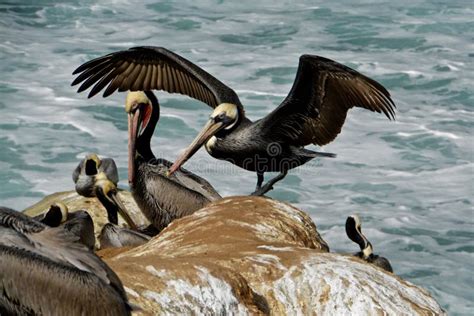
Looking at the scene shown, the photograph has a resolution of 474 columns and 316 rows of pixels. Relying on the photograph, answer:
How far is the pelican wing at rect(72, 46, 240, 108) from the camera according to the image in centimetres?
853

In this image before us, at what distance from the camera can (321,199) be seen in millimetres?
12906

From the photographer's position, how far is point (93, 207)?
8312mm

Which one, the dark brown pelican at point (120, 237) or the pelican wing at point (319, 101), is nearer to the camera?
the dark brown pelican at point (120, 237)

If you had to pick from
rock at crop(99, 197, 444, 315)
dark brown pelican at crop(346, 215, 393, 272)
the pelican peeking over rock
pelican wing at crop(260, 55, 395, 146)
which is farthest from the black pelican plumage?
rock at crop(99, 197, 444, 315)

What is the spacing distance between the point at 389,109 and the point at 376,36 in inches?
437

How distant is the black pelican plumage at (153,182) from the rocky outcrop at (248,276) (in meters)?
1.42

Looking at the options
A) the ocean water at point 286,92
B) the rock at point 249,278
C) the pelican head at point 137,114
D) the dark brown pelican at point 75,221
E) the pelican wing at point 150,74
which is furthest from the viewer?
the ocean water at point 286,92

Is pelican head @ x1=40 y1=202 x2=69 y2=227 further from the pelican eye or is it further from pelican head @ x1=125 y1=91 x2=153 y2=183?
the pelican eye

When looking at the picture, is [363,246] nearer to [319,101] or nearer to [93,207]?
[319,101]

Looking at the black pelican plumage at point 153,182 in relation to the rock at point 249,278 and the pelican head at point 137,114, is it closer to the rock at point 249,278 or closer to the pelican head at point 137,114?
the pelican head at point 137,114

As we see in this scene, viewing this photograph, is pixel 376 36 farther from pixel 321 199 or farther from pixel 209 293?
pixel 209 293

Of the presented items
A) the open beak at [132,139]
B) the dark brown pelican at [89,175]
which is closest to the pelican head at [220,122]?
the open beak at [132,139]

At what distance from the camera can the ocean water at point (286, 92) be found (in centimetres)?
1230

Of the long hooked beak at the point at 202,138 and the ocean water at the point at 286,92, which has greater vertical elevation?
the long hooked beak at the point at 202,138
